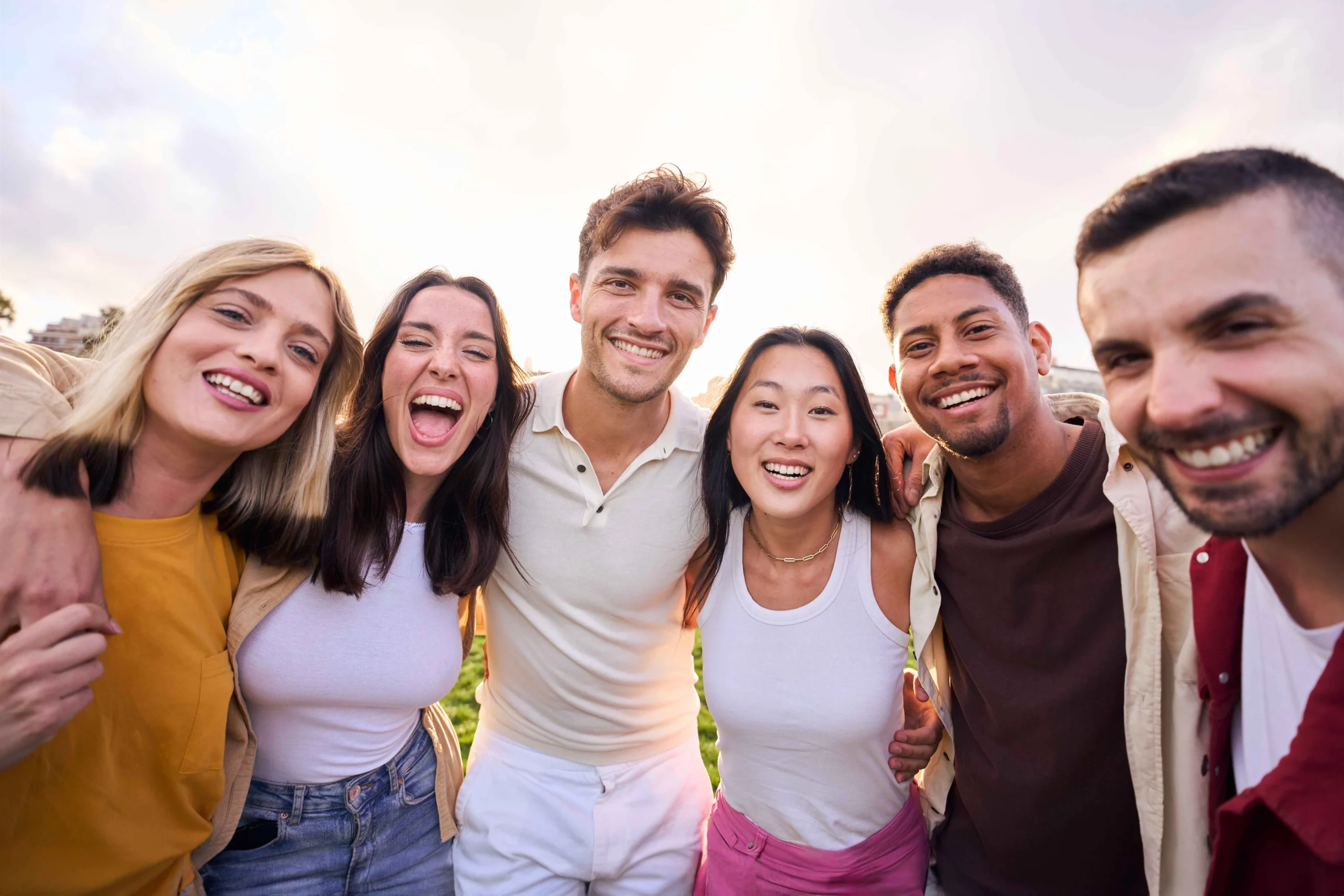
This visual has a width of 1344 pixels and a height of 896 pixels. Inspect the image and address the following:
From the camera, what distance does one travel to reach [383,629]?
2.64m

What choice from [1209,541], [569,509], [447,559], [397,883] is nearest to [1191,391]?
[1209,541]

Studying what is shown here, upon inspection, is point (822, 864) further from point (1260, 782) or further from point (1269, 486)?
point (1269, 486)

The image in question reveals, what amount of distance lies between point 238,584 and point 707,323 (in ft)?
9.09

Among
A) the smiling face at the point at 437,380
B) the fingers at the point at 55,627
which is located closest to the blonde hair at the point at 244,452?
the smiling face at the point at 437,380

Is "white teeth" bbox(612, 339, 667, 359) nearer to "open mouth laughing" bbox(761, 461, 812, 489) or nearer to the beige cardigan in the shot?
"open mouth laughing" bbox(761, 461, 812, 489)

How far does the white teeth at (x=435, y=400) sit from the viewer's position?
289 centimetres

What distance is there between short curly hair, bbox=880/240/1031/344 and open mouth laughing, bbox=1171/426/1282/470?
1.54 m

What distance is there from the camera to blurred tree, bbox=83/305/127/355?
233 cm

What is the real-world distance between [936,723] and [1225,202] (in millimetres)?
2341

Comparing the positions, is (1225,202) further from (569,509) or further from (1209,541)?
(569,509)

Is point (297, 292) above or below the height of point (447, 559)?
above

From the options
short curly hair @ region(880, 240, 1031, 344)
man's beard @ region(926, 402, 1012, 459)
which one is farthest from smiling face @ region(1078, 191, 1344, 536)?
short curly hair @ region(880, 240, 1031, 344)

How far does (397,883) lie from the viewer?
279 centimetres

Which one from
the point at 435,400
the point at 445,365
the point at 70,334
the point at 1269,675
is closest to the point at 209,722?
the point at 435,400
